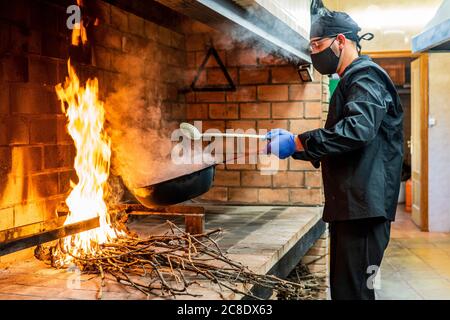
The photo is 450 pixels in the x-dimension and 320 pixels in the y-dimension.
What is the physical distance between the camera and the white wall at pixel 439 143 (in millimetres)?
8039

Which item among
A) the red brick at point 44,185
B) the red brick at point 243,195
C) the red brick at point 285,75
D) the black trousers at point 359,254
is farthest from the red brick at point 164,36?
the black trousers at point 359,254

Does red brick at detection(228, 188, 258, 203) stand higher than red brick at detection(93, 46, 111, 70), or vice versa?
red brick at detection(93, 46, 111, 70)

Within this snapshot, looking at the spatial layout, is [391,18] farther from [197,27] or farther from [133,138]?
[133,138]

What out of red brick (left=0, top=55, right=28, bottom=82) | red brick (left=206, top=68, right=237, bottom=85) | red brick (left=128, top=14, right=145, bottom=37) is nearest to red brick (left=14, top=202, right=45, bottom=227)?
red brick (left=0, top=55, right=28, bottom=82)

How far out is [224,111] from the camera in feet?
17.0

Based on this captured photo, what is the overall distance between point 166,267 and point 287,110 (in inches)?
106

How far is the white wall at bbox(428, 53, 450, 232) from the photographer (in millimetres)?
8039

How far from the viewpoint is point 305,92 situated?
503cm

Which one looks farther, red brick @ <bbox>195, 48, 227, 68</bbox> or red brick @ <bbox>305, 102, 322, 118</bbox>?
red brick @ <bbox>195, 48, 227, 68</bbox>

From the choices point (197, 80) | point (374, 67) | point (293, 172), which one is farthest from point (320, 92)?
Answer: point (374, 67)

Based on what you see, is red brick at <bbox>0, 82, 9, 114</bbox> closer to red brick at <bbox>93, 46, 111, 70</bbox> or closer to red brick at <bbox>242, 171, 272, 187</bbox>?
red brick at <bbox>93, 46, 111, 70</bbox>

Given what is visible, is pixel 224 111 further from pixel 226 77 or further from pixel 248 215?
pixel 248 215

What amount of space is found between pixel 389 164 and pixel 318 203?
2009mm

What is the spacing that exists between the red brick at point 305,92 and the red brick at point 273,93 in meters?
0.05
